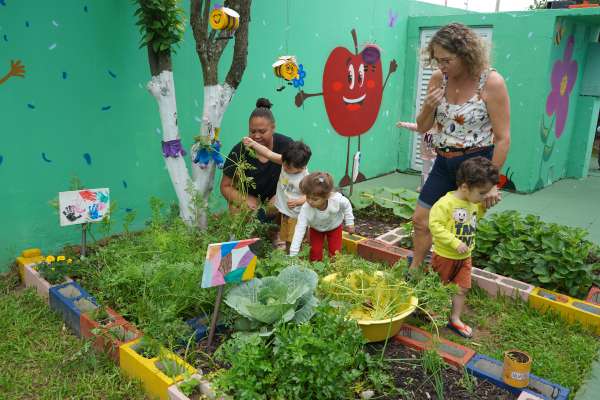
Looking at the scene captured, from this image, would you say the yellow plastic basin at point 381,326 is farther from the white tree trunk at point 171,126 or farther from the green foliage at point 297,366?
the white tree trunk at point 171,126

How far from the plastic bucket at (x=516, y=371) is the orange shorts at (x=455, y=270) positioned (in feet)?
2.30

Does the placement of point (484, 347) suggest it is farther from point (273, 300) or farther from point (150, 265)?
point (150, 265)

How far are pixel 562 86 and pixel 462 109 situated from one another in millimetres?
4778

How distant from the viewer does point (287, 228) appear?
3.86 m

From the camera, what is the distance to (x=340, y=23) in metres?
6.00

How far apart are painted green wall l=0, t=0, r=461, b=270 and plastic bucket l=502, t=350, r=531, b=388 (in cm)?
263

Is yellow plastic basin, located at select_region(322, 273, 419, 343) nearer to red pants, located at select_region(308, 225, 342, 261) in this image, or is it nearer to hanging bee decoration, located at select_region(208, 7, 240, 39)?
red pants, located at select_region(308, 225, 342, 261)

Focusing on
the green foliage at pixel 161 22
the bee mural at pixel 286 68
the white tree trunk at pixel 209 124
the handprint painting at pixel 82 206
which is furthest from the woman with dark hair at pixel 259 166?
the handprint painting at pixel 82 206

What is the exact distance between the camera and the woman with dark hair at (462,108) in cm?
286

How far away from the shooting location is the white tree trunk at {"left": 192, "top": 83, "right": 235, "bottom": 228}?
150 inches

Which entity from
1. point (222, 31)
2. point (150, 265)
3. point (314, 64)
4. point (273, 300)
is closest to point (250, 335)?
point (273, 300)

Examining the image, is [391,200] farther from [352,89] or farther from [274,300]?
[274,300]

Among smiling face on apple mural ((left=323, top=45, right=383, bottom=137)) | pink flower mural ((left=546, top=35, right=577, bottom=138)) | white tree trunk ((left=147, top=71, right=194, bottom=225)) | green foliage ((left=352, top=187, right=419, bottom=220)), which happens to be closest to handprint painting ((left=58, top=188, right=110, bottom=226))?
white tree trunk ((left=147, top=71, right=194, bottom=225))

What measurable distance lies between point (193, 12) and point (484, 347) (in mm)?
3097
